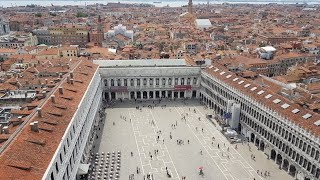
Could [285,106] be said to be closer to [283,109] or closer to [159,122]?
[283,109]

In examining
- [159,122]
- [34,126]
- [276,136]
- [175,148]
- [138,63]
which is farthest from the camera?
[138,63]

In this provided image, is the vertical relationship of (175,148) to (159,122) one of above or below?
below

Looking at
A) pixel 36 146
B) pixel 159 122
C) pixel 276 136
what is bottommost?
pixel 159 122

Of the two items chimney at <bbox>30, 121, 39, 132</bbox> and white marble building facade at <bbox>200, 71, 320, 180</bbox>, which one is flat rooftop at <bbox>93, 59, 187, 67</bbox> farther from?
chimney at <bbox>30, 121, 39, 132</bbox>

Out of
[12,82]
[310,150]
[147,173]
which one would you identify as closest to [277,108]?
[310,150]

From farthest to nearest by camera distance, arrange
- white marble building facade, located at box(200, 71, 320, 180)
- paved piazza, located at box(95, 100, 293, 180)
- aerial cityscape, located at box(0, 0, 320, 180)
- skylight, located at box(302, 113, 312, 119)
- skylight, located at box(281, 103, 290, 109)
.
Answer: skylight, located at box(281, 103, 290, 109) → paved piazza, located at box(95, 100, 293, 180) → skylight, located at box(302, 113, 312, 119) → white marble building facade, located at box(200, 71, 320, 180) → aerial cityscape, located at box(0, 0, 320, 180)

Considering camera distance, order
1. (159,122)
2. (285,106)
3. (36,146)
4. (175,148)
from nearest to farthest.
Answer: (36,146) → (285,106) → (175,148) → (159,122)

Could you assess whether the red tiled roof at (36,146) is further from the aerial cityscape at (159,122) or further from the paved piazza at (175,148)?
the paved piazza at (175,148)

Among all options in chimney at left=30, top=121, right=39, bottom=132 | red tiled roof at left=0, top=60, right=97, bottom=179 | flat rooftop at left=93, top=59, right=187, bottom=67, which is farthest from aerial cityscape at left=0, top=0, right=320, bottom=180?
chimney at left=30, top=121, right=39, bottom=132

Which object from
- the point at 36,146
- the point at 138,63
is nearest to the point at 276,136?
the point at 36,146
